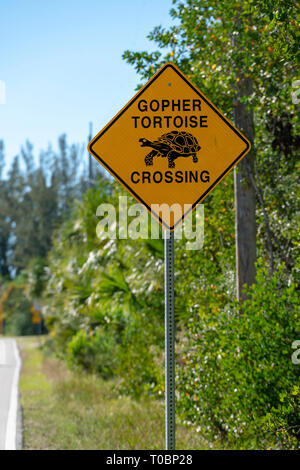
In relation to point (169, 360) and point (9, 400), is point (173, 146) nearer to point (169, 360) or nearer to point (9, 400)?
point (169, 360)

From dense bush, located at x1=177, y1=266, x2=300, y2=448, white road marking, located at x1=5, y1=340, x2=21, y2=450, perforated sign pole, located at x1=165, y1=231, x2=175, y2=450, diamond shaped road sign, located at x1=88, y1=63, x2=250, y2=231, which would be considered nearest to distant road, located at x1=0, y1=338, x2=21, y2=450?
white road marking, located at x1=5, y1=340, x2=21, y2=450

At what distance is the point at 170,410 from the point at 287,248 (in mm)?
4195

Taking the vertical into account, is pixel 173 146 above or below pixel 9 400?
above

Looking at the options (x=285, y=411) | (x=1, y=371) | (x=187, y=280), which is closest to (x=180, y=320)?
(x=187, y=280)

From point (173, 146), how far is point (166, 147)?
47 mm

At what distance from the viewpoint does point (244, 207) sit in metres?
7.05

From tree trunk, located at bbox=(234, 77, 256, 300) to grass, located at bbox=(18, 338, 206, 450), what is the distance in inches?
87.1

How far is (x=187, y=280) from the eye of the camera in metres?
7.80

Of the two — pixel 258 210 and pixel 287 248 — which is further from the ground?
pixel 258 210

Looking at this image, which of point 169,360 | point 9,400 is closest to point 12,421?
point 9,400

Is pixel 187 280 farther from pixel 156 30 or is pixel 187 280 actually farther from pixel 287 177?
pixel 156 30

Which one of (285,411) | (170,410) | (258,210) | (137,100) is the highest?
(137,100)

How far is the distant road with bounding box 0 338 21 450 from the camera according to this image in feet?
29.3

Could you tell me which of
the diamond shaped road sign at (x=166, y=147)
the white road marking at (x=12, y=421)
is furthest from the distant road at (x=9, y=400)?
the diamond shaped road sign at (x=166, y=147)
